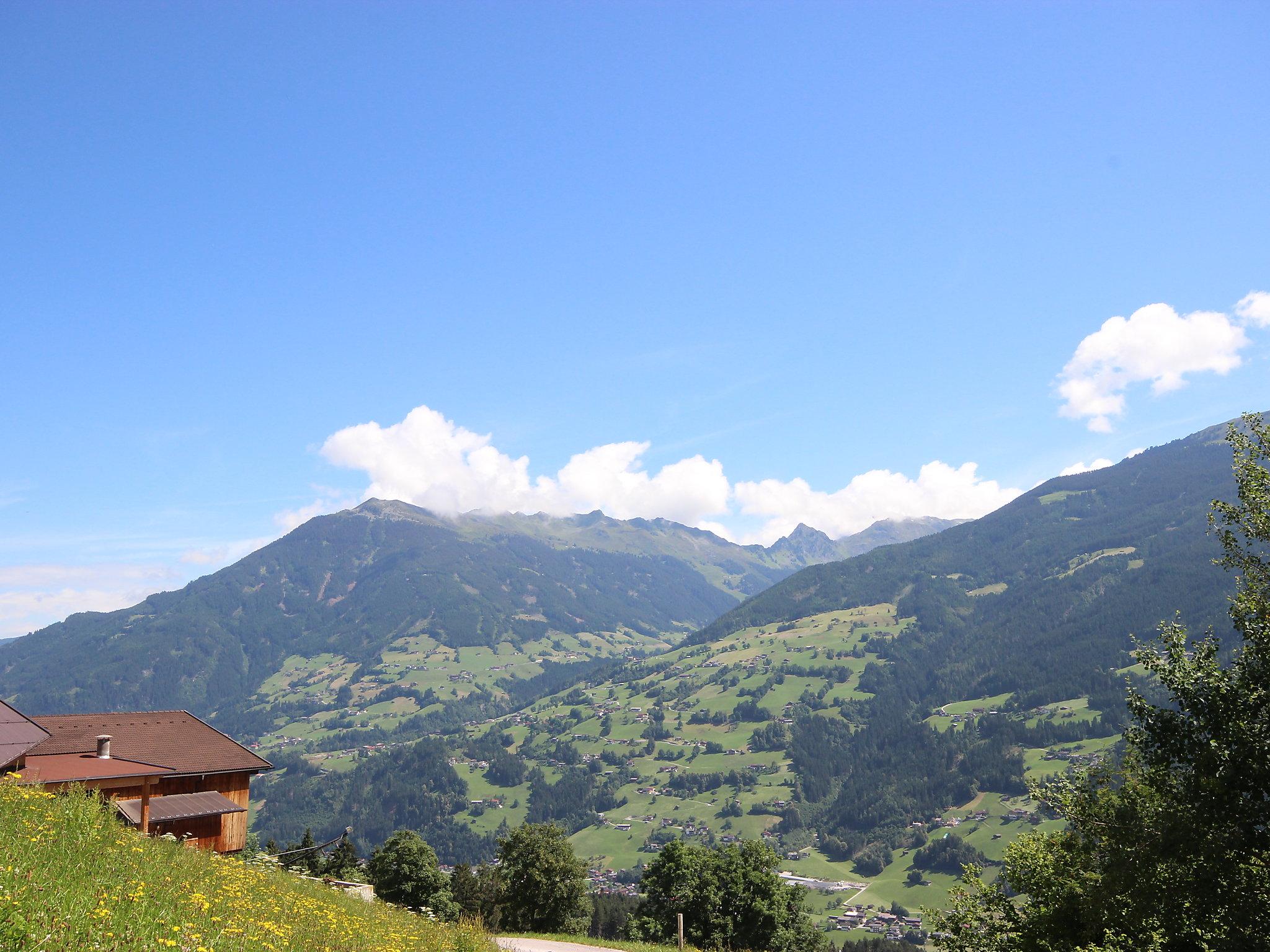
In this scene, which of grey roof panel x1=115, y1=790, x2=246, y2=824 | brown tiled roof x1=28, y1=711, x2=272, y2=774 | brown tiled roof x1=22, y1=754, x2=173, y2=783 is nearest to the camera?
brown tiled roof x1=22, y1=754, x2=173, y2=783

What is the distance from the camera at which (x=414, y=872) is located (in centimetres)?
9100

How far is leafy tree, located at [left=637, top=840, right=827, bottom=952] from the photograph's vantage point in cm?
7650

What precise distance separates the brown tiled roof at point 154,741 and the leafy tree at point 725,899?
5195cm

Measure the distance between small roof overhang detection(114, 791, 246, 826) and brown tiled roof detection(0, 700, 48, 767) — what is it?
730 centimetres

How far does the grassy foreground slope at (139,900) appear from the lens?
32.3ft

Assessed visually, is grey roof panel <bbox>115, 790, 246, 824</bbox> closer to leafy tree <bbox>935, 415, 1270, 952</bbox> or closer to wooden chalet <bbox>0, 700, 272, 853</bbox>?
wooden chalet <bbox>0, 700, 272, 853</bbox>

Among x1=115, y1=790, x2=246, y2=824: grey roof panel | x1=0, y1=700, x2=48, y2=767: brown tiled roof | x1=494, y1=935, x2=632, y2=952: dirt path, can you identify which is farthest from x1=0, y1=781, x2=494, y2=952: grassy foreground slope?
x1=115, y1=790, x2=246, y2=824: grey roof panel

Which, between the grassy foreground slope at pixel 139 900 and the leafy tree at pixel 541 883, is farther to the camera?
the leafy tree at pixel 541 883

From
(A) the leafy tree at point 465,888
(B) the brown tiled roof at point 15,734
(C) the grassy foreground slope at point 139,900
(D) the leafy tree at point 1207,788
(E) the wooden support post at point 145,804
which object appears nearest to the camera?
(C) the grassy foreground slope at point 139,900

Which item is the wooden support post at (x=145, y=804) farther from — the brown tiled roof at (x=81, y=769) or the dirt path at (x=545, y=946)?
the dirt path at (x=545, y=946)

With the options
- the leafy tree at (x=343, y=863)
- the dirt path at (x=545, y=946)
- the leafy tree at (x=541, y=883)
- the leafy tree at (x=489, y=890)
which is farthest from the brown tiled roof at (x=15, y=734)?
the leafy tree at (x=489, y=890)

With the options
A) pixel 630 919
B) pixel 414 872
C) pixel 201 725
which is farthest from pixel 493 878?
pixel 201 725

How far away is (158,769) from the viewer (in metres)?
32.1

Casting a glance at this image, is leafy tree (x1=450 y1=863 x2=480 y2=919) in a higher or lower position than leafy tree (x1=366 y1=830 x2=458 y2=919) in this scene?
lower
